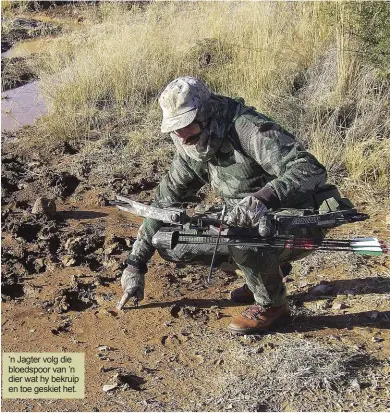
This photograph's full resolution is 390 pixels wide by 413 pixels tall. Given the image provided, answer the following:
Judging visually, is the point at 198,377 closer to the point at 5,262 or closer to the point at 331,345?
the point at 331,345

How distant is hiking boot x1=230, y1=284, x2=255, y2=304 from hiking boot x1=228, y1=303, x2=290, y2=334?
1.00 ft

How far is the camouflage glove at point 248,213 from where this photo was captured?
297 centimetres

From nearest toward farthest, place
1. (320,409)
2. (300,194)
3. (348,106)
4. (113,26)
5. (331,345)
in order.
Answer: (320,409) → (300,194) → (331,345) → (348,106) → (113,26)

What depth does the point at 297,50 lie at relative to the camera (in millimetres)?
7172

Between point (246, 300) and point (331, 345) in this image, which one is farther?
point (246, 300)

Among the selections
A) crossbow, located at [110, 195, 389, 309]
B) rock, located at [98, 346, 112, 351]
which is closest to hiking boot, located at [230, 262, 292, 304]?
crossbow, located at [110, 195, 389, 309]

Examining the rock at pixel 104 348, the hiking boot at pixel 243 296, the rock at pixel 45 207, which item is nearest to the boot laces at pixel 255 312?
the hiking boot at pixel 243 296

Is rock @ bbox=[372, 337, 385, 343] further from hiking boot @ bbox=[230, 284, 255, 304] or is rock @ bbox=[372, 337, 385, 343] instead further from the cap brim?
the cap brim

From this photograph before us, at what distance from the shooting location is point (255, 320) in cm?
356

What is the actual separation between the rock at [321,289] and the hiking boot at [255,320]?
43cm

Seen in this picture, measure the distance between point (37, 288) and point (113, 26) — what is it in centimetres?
614

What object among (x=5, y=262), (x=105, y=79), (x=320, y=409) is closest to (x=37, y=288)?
(x=5, y=262)

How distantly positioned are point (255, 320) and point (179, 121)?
111 cm

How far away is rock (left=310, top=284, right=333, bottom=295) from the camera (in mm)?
3961
